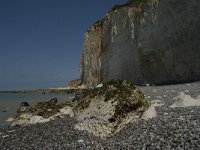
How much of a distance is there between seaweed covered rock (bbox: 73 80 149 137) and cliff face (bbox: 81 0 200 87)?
19760 millimetres

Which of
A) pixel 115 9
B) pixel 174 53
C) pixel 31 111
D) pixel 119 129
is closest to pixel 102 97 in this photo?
pixel 119 129

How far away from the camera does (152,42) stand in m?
35.1

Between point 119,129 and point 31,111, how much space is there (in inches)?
342

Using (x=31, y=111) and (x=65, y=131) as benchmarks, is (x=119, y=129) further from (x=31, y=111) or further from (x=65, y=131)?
(x=31, y=111)

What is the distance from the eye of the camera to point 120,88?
1116cm

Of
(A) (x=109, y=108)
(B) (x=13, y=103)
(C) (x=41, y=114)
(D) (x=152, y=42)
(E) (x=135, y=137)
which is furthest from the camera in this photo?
(B) (x=13, y=103)

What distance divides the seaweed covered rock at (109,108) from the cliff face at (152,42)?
19760 millimetres

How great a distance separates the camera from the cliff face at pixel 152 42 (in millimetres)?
30250

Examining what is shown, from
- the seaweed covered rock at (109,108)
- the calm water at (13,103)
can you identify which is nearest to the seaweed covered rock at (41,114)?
the calm water at (13,103)

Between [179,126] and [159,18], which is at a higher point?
[159,18]

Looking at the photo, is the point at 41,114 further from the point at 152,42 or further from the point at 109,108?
the point at 152,42

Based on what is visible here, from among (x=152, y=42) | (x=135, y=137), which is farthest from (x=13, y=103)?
(x=135, y=137)

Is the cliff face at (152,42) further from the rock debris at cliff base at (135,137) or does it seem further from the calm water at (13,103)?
the rock debris at cliff base at (135,137)

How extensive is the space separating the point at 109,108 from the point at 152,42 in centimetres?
2554
